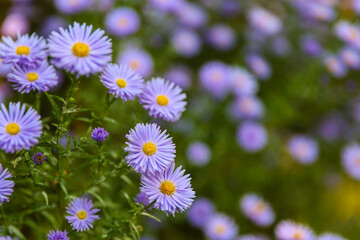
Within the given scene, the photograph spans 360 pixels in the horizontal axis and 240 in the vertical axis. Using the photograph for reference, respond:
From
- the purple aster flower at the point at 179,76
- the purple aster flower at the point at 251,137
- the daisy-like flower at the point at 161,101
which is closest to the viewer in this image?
the daisy-like flower at the point at 161,101

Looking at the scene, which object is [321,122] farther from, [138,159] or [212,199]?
[138,159]

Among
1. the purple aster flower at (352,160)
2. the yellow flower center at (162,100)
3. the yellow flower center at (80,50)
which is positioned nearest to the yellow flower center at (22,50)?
the yellow flower center at (80,50)

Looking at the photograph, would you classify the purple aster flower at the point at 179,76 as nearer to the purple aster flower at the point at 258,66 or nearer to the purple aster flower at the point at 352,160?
the purple aster flower at the point at 258,66

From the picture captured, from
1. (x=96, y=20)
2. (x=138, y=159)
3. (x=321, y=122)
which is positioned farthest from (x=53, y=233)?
(x=321, y=122)

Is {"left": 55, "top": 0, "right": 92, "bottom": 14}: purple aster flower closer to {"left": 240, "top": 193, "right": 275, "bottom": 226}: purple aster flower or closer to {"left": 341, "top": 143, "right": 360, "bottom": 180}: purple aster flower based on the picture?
{"left": 240, "top": 193, "right": 275, "bottom": 226}: purple aster flower

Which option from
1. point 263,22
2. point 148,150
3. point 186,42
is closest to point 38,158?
point 148,150
